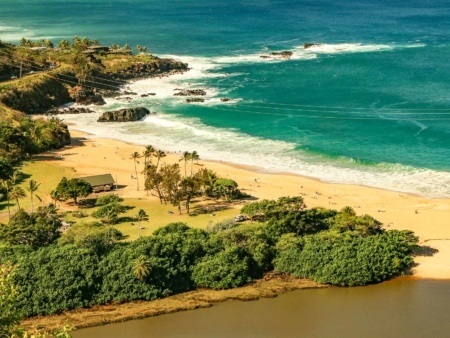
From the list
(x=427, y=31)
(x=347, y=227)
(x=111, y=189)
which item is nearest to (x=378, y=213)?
(x=347, y=227)

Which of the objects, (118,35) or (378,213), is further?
(118,35)

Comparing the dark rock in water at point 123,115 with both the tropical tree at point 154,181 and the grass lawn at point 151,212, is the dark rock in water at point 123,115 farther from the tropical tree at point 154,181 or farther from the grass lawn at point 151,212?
the tropical tree at point 154,181

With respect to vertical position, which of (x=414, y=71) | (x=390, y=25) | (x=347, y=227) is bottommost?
(x=347, y=227)

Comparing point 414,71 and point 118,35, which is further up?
point 118,35

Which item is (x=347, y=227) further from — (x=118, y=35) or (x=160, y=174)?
(x=118, y=35)

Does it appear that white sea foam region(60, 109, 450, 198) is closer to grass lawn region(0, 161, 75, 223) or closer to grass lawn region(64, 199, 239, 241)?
grass lawn region(0, 161, 75, 223)

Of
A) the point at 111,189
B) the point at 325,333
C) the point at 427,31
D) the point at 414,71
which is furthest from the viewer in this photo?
the point at 427,31

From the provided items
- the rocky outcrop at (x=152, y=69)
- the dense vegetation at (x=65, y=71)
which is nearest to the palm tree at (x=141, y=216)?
the dense vegetation at (x=65, y=71)

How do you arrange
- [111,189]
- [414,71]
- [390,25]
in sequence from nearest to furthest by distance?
[111,189] < [414,71] < [390,25]
